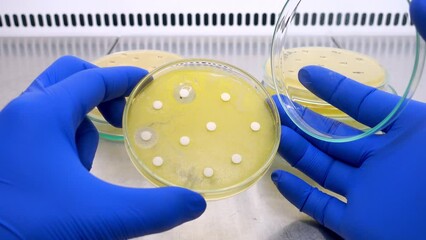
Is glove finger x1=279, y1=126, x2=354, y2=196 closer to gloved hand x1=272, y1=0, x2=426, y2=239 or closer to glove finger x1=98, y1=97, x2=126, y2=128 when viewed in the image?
gloved hand x1=272, y1=0, x2=426, y2=239

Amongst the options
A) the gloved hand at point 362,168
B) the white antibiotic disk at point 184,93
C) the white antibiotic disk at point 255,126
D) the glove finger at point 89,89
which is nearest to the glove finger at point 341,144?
the gloved hand at point 362,168

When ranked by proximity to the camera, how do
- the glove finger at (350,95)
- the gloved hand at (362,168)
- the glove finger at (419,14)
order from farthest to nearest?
the glove finger at (350,95), the gloved hand at (362,168), the glove finger at (419,14)

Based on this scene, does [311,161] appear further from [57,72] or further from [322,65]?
[57,72]

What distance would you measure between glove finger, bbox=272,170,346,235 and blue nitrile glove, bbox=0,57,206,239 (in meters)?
0.25

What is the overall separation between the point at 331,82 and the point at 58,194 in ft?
1.94

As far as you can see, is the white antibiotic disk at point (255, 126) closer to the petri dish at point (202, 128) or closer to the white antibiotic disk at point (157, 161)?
the petri dish at point (202, 128)

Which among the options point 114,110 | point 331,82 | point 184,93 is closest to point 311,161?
point 331,82

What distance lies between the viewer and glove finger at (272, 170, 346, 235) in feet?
2.71

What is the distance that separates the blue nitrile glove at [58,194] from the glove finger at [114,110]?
0.19m

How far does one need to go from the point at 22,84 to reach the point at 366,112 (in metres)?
1.00

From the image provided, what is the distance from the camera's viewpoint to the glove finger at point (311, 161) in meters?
0.89

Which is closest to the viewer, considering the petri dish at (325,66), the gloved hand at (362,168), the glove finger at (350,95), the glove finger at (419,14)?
the glove finger at (419,14)

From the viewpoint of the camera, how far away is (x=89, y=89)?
2.66 ft

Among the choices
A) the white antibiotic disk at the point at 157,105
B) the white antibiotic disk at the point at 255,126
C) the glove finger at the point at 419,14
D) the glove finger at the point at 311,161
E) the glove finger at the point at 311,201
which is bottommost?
the glove finger at the point at 311,201
